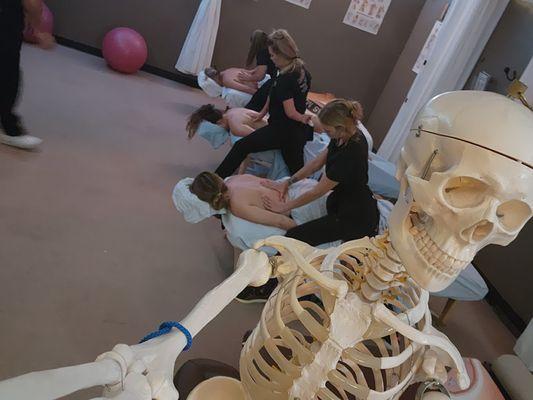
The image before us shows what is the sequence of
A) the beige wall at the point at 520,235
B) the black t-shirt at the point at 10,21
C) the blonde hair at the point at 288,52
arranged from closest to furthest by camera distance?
1. the black t-shirt at the point at 10,21
2. the blonde hair at the point at 288,52
3. the beige wall at the point at 520,235

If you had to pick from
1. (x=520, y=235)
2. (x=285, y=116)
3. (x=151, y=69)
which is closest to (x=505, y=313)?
(x=520, y=235)

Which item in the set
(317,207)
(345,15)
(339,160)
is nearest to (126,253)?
(317,207)

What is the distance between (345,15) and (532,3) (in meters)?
2.28

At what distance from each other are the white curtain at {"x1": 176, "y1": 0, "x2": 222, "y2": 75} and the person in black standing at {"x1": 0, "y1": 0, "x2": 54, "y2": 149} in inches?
89.0

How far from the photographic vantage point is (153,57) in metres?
5.34

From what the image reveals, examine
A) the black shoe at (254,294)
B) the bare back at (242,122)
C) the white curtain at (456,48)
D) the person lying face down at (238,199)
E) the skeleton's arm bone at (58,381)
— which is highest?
the white curtain at (456,48)

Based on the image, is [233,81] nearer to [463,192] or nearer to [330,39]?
[330,39]

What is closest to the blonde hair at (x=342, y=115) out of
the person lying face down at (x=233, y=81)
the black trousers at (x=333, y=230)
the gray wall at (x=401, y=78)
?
the black trousers at (x=333, y=230)

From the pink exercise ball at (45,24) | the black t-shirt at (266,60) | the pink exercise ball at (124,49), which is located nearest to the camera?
the black t-shirt at (266,60)

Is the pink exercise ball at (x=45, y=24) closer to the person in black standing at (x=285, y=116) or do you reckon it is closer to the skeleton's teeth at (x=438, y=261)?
the person in black standing at (x=285, y=116)

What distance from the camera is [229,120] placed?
11.5 feet

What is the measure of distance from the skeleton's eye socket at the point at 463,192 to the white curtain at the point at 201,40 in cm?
454

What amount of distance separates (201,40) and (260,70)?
3.86ft

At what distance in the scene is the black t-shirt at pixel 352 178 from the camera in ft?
7.22
